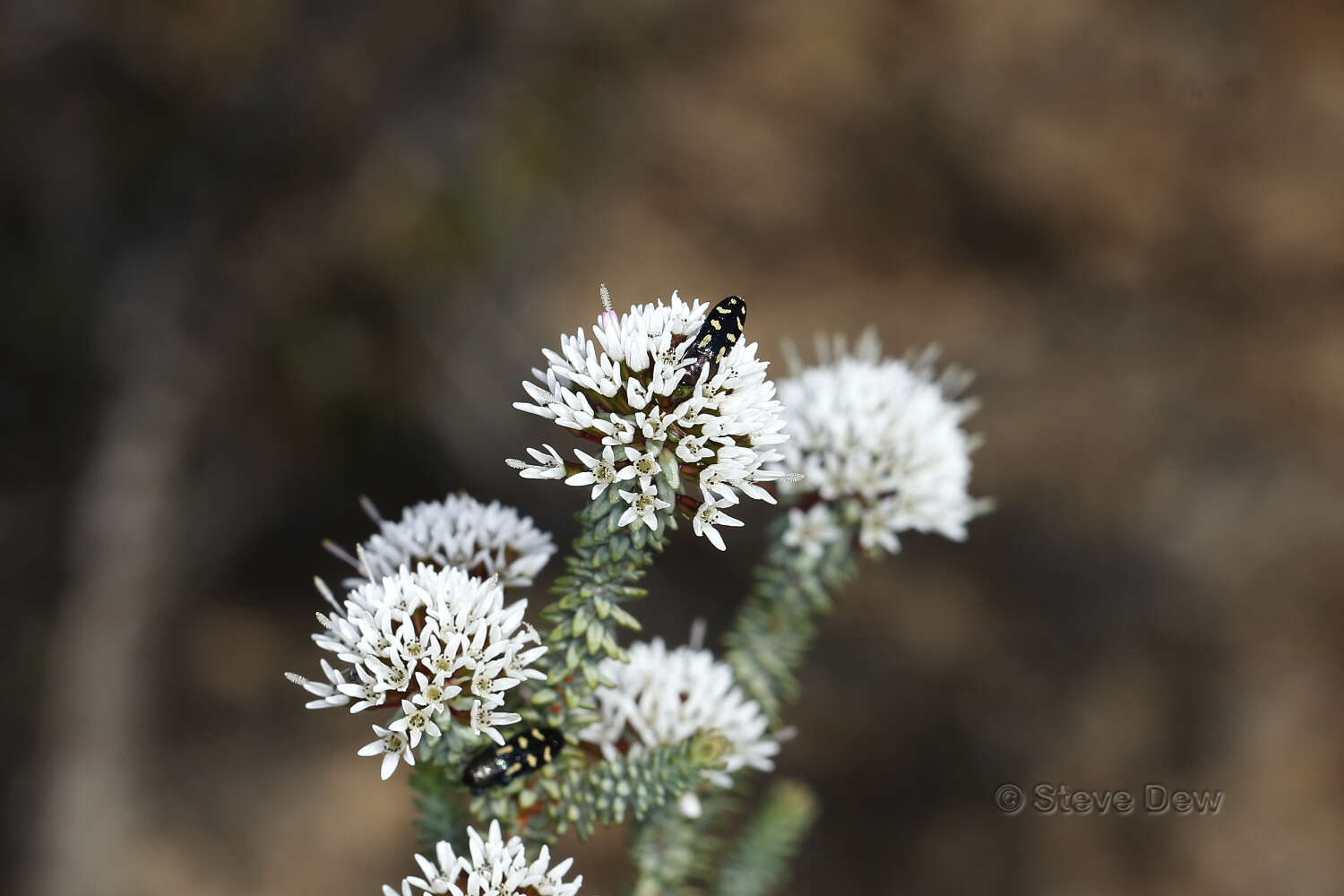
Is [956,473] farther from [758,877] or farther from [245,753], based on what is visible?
[245,753]

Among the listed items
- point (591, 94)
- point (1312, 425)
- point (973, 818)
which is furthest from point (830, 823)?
point (591, 94)

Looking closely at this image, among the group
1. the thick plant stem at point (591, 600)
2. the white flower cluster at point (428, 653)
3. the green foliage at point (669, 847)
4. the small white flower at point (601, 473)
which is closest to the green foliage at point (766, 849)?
the green foliage at point (669, 847)

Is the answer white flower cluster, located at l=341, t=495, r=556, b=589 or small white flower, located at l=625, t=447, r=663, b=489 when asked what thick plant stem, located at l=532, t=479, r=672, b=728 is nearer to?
small white flower, located at l=625, t=447, r=663, b=489

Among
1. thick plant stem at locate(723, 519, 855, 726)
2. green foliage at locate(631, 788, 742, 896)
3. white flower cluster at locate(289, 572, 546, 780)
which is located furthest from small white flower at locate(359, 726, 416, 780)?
thick plant stem at locate(723, 519, 855, 726)

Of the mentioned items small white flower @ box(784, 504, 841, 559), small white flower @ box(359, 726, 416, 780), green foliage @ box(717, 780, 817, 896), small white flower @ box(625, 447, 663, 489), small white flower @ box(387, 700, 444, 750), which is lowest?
small white flower @ box(359, 726, 416, 780)

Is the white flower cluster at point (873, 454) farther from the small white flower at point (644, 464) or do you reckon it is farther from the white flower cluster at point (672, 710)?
the small white flower at point (644, 464)

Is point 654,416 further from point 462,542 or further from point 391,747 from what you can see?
point 391,747
